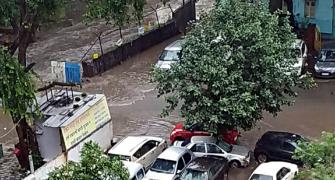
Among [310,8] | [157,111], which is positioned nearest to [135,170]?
[157,111]

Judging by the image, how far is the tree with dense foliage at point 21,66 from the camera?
58.5 feet

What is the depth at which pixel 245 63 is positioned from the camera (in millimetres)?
20438

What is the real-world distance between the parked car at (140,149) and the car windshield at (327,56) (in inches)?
391

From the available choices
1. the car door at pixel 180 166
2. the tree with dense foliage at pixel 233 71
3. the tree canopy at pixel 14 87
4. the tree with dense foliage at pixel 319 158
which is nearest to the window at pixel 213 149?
the tree with dense foliage at pixel 233 71

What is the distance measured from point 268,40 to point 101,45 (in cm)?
1440

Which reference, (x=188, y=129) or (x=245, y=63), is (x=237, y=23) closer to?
(x=245, y=63)

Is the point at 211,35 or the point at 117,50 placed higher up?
the point at 211,35

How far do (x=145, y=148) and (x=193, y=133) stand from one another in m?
1.82

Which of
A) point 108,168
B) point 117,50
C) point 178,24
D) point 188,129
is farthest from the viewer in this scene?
point 178,24

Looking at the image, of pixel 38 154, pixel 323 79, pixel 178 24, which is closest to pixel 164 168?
pixel 38 154

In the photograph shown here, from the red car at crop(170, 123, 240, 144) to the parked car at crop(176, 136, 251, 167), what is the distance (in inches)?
15.8

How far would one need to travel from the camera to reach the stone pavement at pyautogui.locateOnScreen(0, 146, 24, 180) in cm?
2095

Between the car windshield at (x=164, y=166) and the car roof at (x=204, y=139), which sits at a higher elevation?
the car roof at (x=204, y=139)

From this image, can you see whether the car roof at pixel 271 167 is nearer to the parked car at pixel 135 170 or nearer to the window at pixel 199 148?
the window at pixel 199 148
